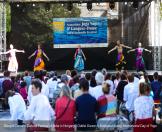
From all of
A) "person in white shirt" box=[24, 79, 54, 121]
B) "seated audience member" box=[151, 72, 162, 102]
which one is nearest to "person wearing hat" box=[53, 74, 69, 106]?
"seated audience member" box=[151, 72, 162, 102]

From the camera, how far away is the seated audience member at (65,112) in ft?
25.6

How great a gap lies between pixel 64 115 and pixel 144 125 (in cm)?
135

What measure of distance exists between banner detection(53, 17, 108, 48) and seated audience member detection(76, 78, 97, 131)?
20.9 m

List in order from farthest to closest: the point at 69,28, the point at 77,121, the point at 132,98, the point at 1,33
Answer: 1. the point at 69,28
2. the point at 1,33
3. the point at 132,98
4. the point at 77,121

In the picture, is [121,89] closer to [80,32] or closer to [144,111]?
[144,111]

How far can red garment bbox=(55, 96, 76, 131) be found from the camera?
7.80 m

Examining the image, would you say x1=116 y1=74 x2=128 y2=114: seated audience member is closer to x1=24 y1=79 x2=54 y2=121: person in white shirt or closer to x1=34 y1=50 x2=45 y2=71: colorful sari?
x1=24 y1=79 x2=54 y2=121: person in white shirt

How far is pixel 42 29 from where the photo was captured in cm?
2973

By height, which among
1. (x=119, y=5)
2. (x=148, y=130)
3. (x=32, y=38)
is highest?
(x=119, y=5)

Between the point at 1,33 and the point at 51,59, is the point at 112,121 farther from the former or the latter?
the point at 51,59

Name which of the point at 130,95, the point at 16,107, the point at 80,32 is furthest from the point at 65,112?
the point at 80,32

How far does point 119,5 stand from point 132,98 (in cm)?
1950

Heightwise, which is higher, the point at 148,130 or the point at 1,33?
the point at 1,33

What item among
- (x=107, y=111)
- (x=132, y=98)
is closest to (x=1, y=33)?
(x=132, y=98)
